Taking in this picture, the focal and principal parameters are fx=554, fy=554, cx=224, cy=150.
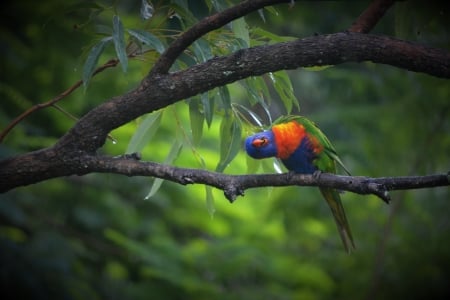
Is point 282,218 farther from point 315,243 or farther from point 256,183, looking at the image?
point 256,183

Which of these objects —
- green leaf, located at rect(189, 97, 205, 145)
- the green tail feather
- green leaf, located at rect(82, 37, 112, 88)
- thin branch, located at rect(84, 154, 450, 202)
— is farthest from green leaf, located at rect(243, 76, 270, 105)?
the green tail feather

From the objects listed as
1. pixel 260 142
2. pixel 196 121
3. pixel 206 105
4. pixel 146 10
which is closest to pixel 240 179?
pixel 206 105

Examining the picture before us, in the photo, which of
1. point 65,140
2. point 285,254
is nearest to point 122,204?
point 285,254

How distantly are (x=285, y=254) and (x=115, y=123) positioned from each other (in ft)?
12.5

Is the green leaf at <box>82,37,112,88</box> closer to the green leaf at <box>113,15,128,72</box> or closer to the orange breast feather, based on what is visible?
the green leaf at <box>113,15,128,72</box>

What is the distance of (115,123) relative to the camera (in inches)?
89.0

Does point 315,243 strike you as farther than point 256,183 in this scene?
Yes

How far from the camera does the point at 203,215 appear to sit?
5.77 metres

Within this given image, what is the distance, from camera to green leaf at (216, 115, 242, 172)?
2.61 m

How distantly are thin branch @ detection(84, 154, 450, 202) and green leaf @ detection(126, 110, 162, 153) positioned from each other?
49 centimetres

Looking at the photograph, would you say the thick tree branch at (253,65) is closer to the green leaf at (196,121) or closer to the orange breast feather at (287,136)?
the green leaf at (196,121)

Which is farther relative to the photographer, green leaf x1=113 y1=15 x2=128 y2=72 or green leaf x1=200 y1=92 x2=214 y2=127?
green leaf x1=200 y1=92 x2=214 y2=127

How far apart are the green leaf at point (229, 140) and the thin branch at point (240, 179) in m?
0.41

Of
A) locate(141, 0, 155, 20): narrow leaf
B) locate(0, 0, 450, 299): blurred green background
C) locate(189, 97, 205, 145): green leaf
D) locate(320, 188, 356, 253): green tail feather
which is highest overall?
locate(141, 0, 155, 20): narrow leaf
